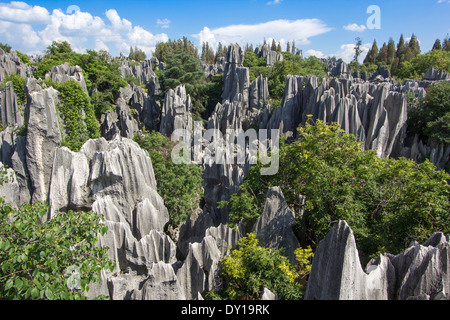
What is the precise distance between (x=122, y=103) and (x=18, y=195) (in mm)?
18965

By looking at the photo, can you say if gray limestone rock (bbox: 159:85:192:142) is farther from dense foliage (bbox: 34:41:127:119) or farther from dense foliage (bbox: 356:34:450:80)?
dense foliage (bbox: 356:34:450:80)

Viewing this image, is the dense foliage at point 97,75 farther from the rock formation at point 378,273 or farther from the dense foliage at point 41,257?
the rock formation at point 378,273

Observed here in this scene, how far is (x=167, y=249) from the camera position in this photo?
9227 millimetres

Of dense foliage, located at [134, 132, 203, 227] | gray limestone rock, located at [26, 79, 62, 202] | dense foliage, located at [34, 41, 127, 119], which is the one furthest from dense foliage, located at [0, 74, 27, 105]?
dense foliage, located at [134, 132, 203, 227]

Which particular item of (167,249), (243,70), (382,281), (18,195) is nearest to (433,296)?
(382,281)

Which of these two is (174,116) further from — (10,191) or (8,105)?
(10,191)

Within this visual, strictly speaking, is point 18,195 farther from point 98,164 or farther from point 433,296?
point 433,296

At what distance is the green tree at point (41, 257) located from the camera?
12.3ft

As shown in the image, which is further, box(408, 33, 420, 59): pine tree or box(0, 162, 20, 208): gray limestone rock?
box(408, 33, 420, 59): pine tree

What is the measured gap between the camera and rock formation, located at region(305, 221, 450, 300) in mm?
4215

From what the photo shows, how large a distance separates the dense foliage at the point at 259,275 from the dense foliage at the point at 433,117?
1658 cm

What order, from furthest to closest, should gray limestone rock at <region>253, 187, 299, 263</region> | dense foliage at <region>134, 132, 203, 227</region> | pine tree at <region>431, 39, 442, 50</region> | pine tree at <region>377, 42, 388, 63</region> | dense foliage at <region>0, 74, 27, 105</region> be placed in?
1. pine tree at <region>377, 42, 388, 63</region>
2. pine tree at <region>431, 39, 442, 50</region>
3. dense foliage at <region>0, 74, 27, 105</region>
4. dense foliage at <region>134, 132, 203, 227</region>
5. gray limestone rock at <region>253, 187, 299, 263</region>

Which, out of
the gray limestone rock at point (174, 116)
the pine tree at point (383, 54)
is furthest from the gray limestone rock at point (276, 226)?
the pine tree at point (383, 54)

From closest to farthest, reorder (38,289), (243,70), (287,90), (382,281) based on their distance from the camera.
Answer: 1. (38,289)
2. (382,281)
3. (287,90)
4. (243,70)
